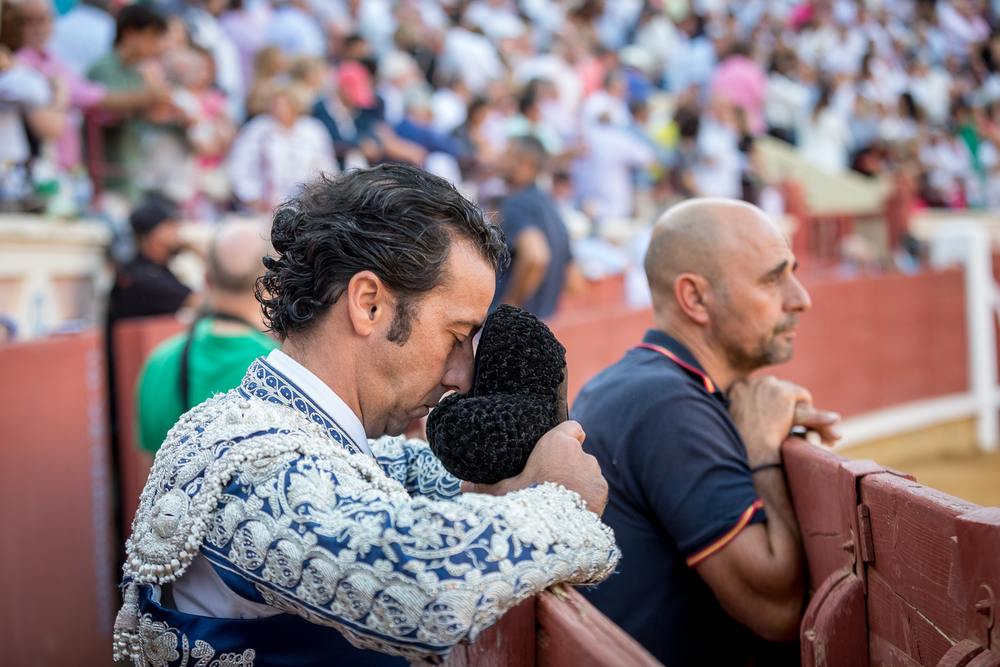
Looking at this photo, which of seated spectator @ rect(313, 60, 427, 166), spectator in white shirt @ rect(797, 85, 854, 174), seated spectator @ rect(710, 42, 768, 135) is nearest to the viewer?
seated spectator @ rect(313, 60, 427, 166)

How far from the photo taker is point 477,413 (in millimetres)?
1301

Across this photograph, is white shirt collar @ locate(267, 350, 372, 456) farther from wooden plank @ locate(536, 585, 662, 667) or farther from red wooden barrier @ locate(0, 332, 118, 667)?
red wooden barrier @ locate(0, 332, 118, 667)

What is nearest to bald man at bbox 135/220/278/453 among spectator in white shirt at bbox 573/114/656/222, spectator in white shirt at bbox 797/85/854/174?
spectator in white shirt at bbox 573/114/656/222

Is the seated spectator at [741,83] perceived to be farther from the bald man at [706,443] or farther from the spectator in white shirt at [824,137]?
the bald man at [706,443]

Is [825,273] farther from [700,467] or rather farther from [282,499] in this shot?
[282,499]

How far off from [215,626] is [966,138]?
1664 centimetres

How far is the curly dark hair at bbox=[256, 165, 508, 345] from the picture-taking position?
4.42 ft

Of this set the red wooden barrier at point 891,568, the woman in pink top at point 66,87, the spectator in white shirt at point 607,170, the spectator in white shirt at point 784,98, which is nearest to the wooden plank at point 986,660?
the red wooden barrier at point 891,568

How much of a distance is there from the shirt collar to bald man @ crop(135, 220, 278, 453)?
1356 millimetres

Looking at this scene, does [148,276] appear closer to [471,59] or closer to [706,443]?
[706,443]

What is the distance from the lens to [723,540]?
1.79 m

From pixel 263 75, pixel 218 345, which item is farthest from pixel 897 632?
pixel 263 75

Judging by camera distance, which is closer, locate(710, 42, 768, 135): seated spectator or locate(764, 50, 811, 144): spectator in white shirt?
locate(710, 42, 768, 135): seated spectator

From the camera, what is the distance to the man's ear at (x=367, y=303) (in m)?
1.35
